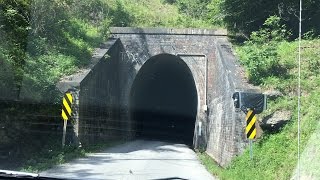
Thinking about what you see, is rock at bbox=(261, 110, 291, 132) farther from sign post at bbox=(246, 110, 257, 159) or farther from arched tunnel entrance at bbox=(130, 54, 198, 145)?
arched tunnel entrance at bbox=(130, 54, 198, 145)

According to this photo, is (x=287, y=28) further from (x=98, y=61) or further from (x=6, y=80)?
(x=6, y=80)

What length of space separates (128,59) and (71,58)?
198 inches

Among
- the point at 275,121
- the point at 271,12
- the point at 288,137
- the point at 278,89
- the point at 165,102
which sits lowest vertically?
the point at 288,137

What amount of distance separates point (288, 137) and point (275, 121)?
2.85 feet

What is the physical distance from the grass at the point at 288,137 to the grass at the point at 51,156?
139 inches

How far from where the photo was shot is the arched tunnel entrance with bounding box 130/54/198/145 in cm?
2400

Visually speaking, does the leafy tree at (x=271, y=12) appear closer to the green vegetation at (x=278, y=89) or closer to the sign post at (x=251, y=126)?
the green vegetation at (x=278, y=89)

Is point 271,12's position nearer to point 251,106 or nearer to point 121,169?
point 251,106

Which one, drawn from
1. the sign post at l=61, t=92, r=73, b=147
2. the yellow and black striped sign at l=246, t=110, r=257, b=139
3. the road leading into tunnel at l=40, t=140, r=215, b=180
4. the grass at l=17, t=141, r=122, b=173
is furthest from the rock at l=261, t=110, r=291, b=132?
the sign post at l=61, t=92, r=73, b=147

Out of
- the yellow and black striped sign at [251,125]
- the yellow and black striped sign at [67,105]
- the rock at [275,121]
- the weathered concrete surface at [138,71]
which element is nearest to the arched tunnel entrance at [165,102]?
the weathered concrete surface at [138,71]

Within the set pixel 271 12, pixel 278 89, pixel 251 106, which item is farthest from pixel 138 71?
pixel 251 106

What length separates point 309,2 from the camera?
1688 centimetres

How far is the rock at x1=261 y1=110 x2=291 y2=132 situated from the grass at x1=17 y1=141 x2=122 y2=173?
482 centimetres

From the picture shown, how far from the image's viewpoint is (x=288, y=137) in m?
10.5
